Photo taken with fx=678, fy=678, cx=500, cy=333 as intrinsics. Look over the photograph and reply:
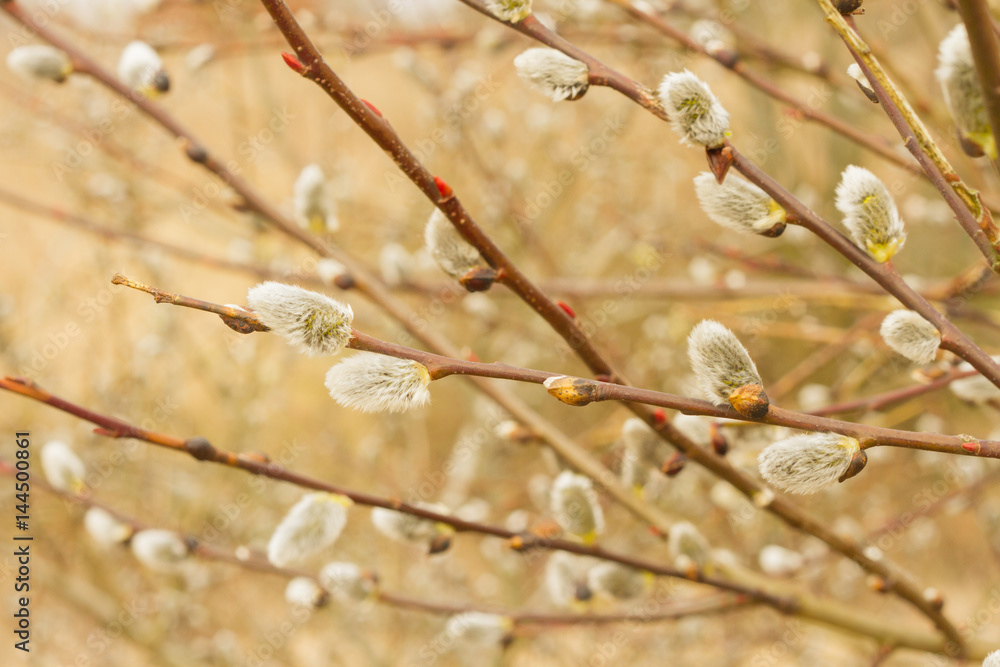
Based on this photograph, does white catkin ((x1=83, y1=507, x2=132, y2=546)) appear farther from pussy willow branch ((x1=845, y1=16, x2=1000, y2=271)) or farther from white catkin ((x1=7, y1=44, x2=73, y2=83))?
pussy willow branch ((x1=845, y1=16, x2=1000, y2=271))

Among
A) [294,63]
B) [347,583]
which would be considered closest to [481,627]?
[347,583]

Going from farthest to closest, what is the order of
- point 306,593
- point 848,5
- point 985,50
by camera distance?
point 306,593, point 848,5, point 985,50

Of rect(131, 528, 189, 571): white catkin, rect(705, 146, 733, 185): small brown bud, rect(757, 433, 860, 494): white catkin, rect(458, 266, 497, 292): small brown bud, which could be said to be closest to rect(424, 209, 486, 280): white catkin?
rect(458, 266, 497, 292): small brown bud

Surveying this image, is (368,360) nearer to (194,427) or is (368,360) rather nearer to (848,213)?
(848,213)

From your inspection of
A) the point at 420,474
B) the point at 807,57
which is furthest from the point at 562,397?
the point at 420,474

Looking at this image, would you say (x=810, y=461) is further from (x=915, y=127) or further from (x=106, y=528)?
(x=106, y=528)

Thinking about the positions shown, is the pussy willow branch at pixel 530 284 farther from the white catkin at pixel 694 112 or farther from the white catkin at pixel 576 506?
the white catkin at pixel 576 506
